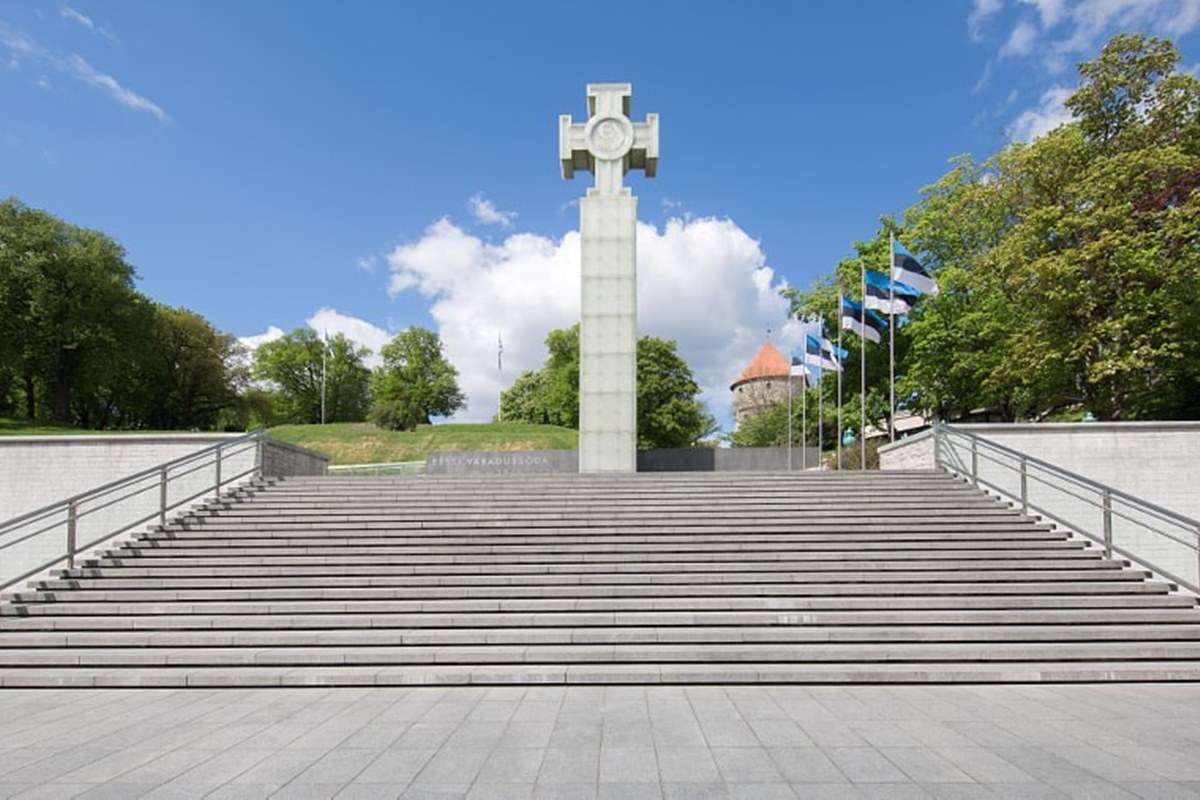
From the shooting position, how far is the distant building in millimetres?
78312

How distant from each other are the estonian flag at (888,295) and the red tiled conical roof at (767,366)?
61871 mm

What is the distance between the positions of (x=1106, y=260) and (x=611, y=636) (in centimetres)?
1724

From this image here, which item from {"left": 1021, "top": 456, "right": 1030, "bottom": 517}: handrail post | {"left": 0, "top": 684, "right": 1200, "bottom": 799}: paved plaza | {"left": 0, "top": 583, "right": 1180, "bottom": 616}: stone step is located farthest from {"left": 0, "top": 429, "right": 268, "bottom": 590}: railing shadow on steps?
{"left": 1021, "top": 456, "right": 1030, "bottom": 517}: handrail post

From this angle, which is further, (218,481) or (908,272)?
(908,272)

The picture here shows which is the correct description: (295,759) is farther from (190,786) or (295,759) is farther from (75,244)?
(75,244)

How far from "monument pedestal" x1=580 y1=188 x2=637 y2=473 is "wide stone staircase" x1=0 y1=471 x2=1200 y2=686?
16.3ft

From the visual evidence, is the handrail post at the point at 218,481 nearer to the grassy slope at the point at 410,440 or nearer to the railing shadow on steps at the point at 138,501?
the railing shadow on steps at the point at 138,501

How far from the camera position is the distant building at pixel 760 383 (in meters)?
78.3

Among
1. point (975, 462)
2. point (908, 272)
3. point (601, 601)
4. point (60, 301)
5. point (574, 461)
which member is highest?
point (60, 301)

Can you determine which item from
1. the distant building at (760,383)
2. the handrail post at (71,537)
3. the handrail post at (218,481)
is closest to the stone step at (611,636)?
the handrail post at (71,537)

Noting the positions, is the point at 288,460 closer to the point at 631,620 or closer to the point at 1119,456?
the point at 631,620

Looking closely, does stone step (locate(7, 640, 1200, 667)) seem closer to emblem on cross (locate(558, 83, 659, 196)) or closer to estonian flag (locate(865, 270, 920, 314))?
estonian flag (locate(865, 270, 920, 314))

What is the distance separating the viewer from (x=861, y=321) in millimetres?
20062

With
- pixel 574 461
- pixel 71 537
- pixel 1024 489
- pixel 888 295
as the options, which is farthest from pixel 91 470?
pixel 888 295
